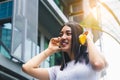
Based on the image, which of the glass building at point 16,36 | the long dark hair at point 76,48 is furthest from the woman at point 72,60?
the glass building at point 16,36

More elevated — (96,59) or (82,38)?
(82,38)

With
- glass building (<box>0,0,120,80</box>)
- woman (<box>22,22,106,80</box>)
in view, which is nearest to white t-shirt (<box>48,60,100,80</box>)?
woman (<box>22,22,106,80</box>)

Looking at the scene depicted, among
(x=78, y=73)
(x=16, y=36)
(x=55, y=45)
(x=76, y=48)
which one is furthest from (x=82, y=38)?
(x=16, y=36)

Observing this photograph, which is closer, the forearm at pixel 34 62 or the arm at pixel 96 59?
the arm at pixel 96 59

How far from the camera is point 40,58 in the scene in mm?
2270

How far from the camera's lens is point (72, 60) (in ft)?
6.97

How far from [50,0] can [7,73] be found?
397 cm

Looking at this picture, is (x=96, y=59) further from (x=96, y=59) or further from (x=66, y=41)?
(x=66, y=41)

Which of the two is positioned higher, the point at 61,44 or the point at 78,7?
the point at 78,7

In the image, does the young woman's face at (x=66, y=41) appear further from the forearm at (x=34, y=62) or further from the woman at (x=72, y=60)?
the forearm at (x=34, y=62)

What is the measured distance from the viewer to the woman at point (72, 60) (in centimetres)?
197

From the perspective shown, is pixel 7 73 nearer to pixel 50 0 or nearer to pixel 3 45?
pixel 3 45

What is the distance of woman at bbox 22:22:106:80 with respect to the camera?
1.97 metres

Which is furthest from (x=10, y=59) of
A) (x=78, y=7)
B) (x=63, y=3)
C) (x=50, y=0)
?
(x=78, y=7)
